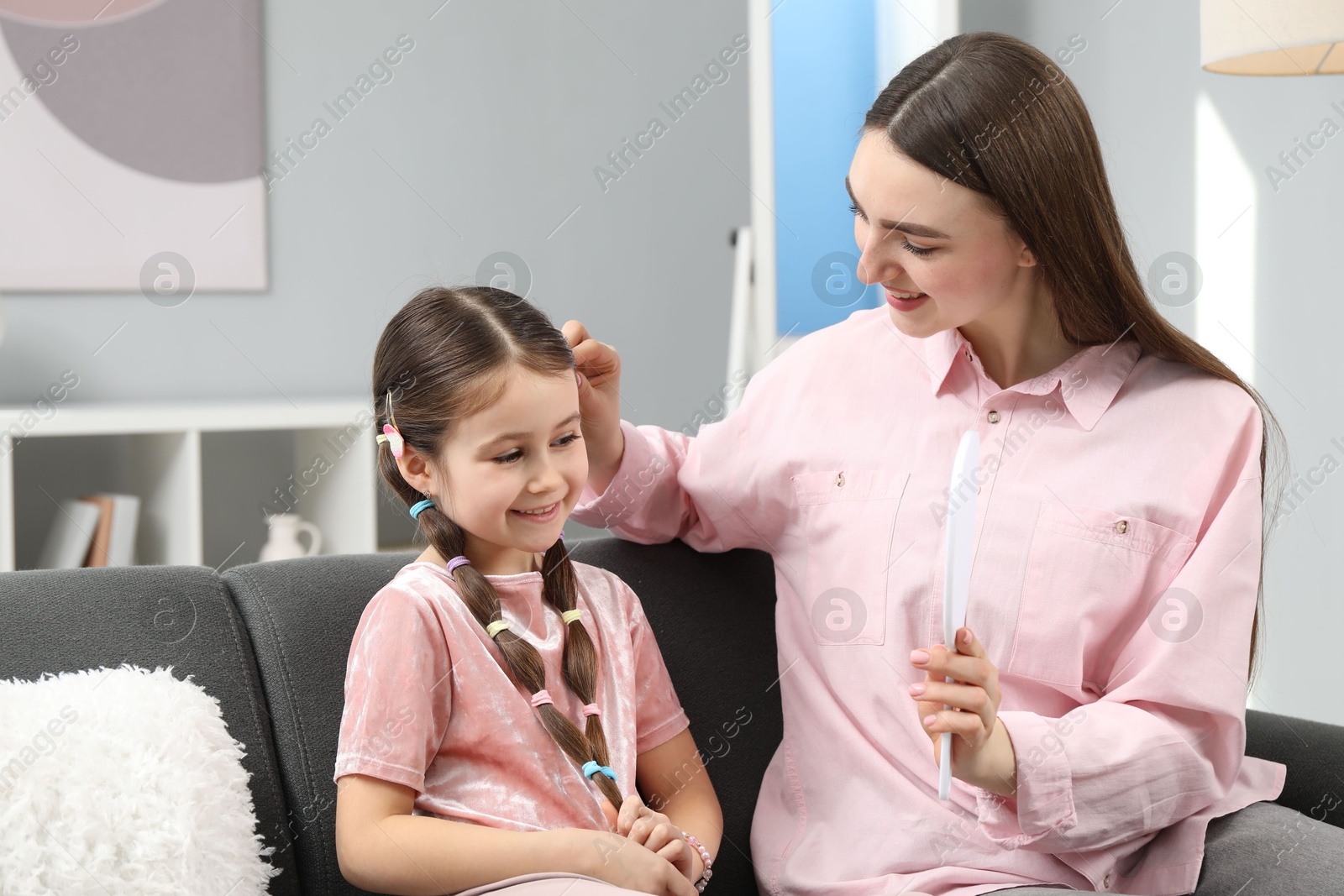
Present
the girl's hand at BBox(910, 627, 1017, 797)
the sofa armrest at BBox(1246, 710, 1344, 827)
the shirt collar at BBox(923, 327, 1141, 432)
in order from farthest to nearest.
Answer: the sofa armrest at BBox(1246, 710, 1344, 827), the shirt collar at BBox(923, 327, 1141, 432), the girl's hand at BBox(910, 627, 1017, 797)

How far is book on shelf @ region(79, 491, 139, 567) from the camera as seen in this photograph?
8.29ft

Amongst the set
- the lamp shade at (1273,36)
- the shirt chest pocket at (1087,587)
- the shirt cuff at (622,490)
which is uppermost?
the lamp shade at (1273,36)

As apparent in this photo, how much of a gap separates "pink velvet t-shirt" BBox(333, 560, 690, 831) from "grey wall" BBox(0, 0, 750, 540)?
6.78ft

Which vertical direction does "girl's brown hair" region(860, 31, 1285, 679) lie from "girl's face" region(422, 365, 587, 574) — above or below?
above

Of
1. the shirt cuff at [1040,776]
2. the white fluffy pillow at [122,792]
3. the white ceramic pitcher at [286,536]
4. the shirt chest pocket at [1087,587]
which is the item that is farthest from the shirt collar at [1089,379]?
the white ceramic pitcher at [286,536]

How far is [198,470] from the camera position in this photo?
2486mm

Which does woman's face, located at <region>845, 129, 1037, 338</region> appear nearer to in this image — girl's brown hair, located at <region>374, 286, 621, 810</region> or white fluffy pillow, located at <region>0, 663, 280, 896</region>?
girl's brown hair, located at <region>374, 286, 621, 810</region>

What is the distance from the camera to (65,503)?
269cm

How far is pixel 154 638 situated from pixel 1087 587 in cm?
85

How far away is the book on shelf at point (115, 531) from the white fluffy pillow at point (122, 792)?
64.0 inches

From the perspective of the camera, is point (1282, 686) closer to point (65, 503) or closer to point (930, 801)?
point (930, 801)

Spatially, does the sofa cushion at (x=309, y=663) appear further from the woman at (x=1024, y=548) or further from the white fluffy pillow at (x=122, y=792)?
the woman at (x=1024, y=548)

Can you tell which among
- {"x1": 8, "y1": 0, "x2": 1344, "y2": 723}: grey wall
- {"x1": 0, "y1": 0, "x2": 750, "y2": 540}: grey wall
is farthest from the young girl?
{"x1": 0, "y1": 0, "x2": 750, "y2": 540}: grey wall

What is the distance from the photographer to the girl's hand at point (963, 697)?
90 centimetres
